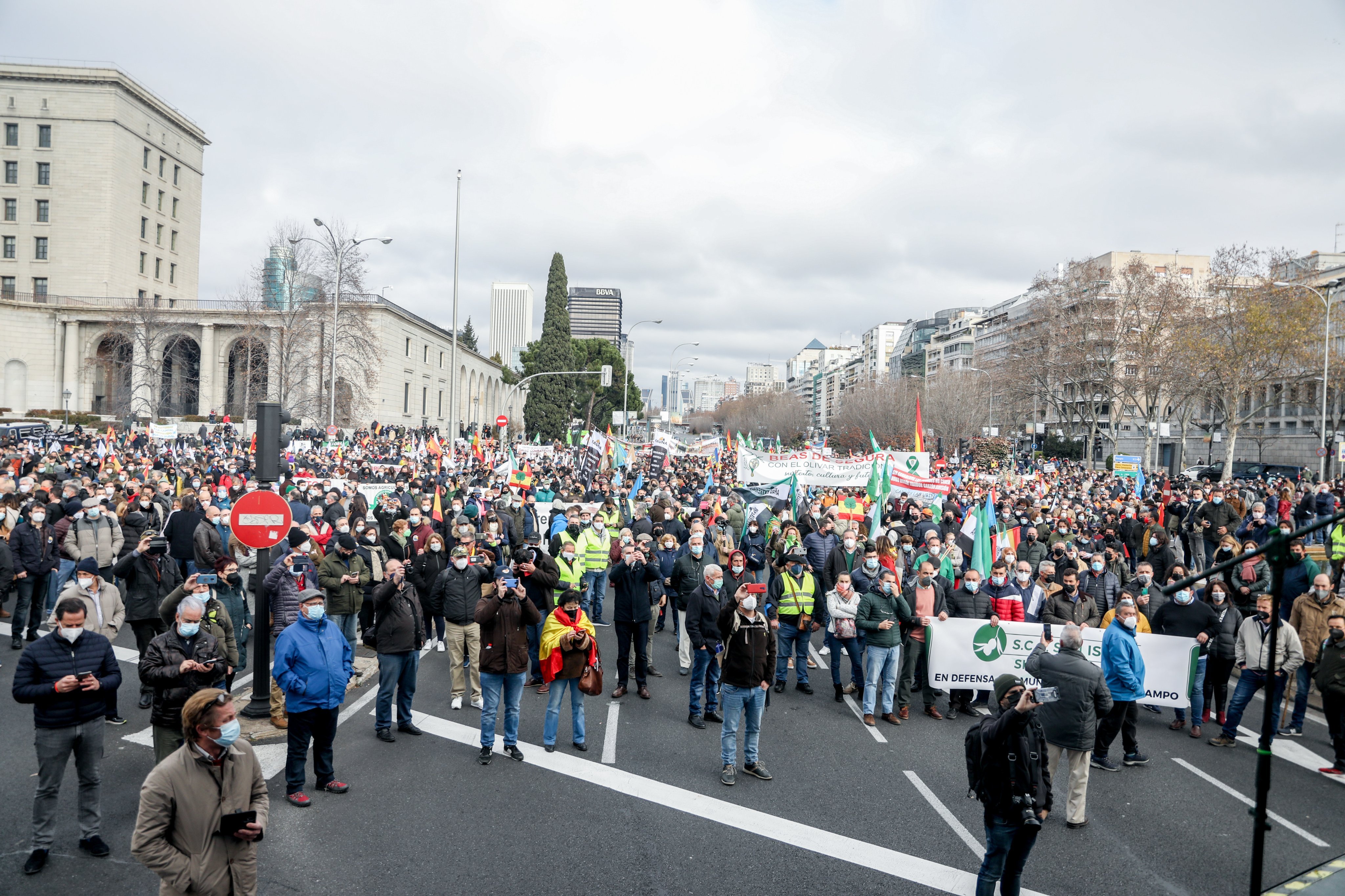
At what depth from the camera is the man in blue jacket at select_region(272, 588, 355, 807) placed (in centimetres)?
628

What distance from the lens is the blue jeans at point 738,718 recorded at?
7066mm

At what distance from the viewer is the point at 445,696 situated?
9297mm

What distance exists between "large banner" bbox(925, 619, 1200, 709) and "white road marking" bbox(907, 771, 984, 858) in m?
2.23

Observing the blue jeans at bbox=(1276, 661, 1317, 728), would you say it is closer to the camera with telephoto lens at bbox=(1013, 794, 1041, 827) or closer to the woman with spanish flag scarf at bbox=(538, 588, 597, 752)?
the camera with telephoto lens at bbox=(1013, 794, 1041, 827)

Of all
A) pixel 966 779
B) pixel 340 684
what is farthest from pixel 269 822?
pixel 966 779

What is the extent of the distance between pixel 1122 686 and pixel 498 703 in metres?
5.93

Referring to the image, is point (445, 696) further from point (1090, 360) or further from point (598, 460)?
point (1090, 360)

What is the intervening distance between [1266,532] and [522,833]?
14.4m

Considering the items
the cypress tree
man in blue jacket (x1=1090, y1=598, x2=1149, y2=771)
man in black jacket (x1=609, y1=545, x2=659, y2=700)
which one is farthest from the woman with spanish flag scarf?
the cypress tree

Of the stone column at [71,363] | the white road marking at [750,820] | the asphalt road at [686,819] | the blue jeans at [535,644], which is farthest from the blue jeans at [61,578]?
the stone column at [71,363]

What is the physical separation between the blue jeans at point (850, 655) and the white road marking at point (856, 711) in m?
0.25

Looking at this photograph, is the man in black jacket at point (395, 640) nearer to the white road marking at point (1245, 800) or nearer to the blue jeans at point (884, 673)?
the blue jeans at point (884, 673)

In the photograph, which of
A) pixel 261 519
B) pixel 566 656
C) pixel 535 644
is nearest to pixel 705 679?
pixel 566 656

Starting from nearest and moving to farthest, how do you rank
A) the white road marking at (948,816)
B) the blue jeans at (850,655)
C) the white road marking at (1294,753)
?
the white road marking at (948,816) → the white road marking at (1294,753) → the blue jeans at (850,655)
